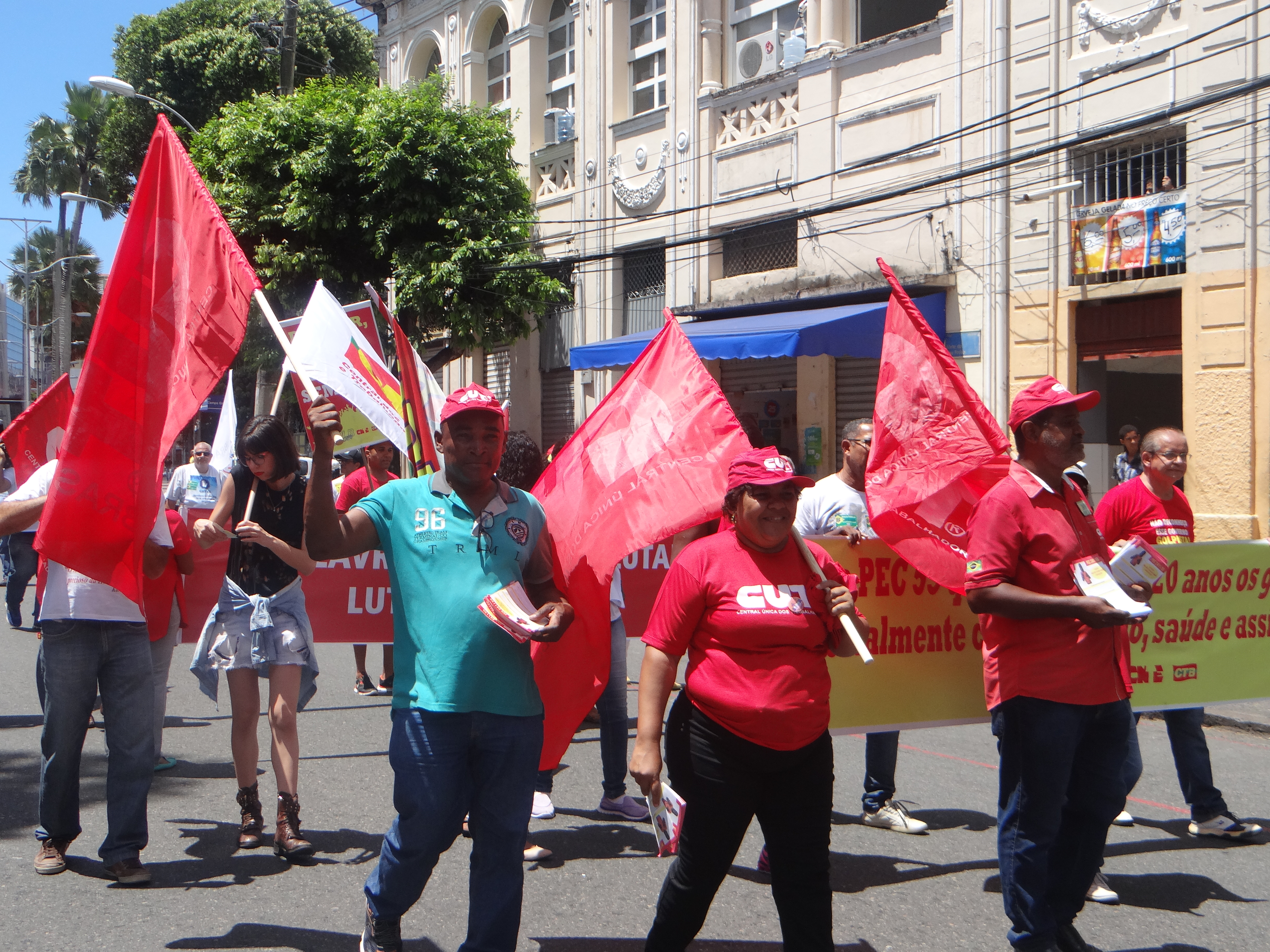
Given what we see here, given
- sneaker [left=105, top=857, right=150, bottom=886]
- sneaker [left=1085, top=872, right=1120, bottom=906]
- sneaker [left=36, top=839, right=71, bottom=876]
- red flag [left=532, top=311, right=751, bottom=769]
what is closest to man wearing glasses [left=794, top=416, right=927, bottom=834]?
sneaker [left=1085, top=872, right=1120, bottom=906]

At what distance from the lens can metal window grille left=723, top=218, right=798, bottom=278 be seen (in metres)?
16.7

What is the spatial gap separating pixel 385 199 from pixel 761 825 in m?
17.3

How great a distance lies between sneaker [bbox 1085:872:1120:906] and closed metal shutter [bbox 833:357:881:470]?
1110cm

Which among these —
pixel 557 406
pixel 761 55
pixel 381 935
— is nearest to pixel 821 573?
pixel 381 935

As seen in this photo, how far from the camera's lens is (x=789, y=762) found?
3.35 meters

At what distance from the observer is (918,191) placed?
1445cm

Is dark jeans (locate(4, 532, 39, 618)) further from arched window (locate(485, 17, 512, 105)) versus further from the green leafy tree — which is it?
the green leafy tree

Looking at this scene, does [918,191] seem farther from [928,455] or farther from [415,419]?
[415,419]

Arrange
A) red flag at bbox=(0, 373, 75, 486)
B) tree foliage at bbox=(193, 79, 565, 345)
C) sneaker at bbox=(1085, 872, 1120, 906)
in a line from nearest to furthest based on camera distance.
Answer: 1. sneaker at bbox=(1085, 872, 1120, 906)
2. red flag at bbox=(0, 373, 75, 486)
3. tree foliage at bbox=(193, 79, 565, 345)

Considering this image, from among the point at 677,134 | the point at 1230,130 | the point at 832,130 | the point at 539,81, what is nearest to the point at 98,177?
the point at 539,81

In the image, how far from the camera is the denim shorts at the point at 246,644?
5.02m

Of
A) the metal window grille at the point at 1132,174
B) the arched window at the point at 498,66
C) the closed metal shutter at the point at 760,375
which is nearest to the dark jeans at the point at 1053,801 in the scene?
the metal window grille at the point at 1132,174

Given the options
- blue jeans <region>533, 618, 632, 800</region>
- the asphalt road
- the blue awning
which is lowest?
the asphalt road

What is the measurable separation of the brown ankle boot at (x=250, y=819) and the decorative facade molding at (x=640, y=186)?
→ 48.6 ft
